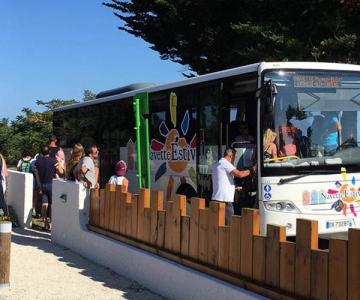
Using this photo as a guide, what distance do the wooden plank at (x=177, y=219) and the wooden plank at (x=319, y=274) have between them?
212cm

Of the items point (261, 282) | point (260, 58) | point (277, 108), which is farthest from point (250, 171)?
point (260, 58)

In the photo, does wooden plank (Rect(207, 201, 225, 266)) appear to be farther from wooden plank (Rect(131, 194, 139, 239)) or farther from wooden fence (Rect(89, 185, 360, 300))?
wooden plank (Rect(131, 194, 139, 239))

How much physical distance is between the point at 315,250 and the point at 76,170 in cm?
641

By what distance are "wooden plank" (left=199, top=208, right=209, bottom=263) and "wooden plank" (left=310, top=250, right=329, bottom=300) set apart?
1.56 metres

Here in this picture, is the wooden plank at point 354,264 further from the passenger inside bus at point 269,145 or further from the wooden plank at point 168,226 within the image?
the passenger inside bus at point 269,145

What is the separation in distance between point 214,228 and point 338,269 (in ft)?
5.61

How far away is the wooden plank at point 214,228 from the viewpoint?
5469 millimetres

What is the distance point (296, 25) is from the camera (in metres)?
16.0

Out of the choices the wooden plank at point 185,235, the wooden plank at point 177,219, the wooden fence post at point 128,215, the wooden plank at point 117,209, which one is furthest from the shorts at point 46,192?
the wooden plank at point 185,235

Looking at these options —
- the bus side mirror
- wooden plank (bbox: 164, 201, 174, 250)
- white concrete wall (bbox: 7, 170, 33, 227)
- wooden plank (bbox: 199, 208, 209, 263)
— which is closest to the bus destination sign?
the bus side mirror

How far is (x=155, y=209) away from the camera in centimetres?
668

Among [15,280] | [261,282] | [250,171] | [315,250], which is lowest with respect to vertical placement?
[15,280]

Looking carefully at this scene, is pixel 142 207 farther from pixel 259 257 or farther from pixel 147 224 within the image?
pixel 259 257

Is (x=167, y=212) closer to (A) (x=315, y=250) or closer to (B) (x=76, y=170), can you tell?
(A) (x=315, y=250)
